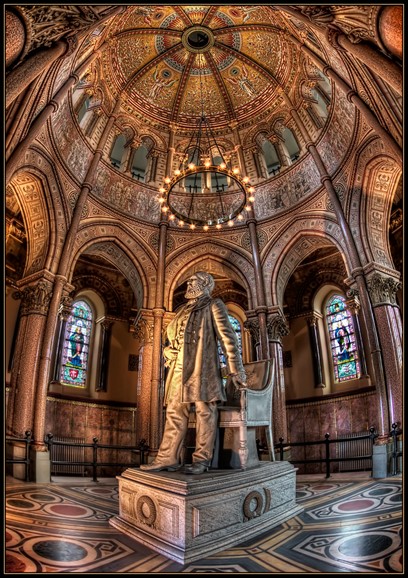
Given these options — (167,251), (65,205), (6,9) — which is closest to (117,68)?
(65,205)

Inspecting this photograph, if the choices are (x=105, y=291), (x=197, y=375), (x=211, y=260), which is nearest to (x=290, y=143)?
(x=211, y=260)

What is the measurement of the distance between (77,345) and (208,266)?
6.93 meters

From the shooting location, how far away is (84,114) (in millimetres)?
13656

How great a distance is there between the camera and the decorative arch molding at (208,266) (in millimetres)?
14797

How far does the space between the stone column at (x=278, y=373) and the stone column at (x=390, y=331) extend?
12.4 ft

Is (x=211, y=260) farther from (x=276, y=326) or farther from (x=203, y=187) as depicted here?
(x=276, y=326)

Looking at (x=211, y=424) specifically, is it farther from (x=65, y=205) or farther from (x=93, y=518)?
(x=65, y=205)

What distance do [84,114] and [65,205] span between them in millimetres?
3731

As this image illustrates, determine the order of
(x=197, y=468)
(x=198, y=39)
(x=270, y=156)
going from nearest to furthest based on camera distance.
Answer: (x=197, y=468) → (x=198, y=39) → (x=270, y=156)

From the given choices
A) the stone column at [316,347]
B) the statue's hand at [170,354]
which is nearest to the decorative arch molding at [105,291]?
the stone column at [316,347]

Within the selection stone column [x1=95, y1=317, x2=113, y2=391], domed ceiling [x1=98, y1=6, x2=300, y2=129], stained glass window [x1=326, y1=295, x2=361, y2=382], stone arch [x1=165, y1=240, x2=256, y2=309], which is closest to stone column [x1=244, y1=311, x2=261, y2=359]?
stone arch [x1=165, y1=240, x2=256, y2=309]

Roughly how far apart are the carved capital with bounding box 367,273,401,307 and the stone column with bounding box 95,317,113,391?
11714 millimetres

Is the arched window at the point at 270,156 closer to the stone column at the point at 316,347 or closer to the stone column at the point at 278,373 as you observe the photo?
the stone column at the point at 278,373

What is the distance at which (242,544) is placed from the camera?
3988mm
